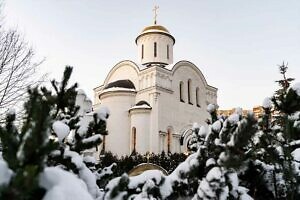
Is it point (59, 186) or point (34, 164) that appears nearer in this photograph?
point (34, 164)

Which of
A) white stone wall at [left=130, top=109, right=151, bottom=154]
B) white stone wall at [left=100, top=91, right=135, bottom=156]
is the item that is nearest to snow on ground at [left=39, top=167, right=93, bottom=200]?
white stone wall at [left=130, top=109, right=151, bottom=154]

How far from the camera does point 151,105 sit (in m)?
24.0

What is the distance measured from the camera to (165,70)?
2512 centimetres

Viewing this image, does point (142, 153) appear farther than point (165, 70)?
No

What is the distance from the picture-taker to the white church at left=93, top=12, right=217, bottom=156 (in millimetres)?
23562

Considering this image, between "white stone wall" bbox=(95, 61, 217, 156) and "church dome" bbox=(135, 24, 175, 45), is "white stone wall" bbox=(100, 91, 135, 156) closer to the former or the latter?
"white stone wall" bbox=(95, 61, 217, 156)

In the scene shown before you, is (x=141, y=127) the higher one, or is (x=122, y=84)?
(x=122, y=84)

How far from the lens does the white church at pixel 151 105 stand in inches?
928

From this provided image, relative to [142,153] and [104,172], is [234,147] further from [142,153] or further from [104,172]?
[142,153]

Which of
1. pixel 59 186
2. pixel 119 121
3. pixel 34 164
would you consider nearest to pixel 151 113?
pixel 119 121

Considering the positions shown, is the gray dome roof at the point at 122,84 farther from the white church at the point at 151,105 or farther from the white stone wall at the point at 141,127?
the white stone wall at the point at 141,127

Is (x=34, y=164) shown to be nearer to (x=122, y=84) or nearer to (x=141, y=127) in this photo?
→ (x=141, y=127)

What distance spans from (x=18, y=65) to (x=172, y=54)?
17896 mm

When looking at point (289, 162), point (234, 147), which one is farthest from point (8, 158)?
point (289, 162)
